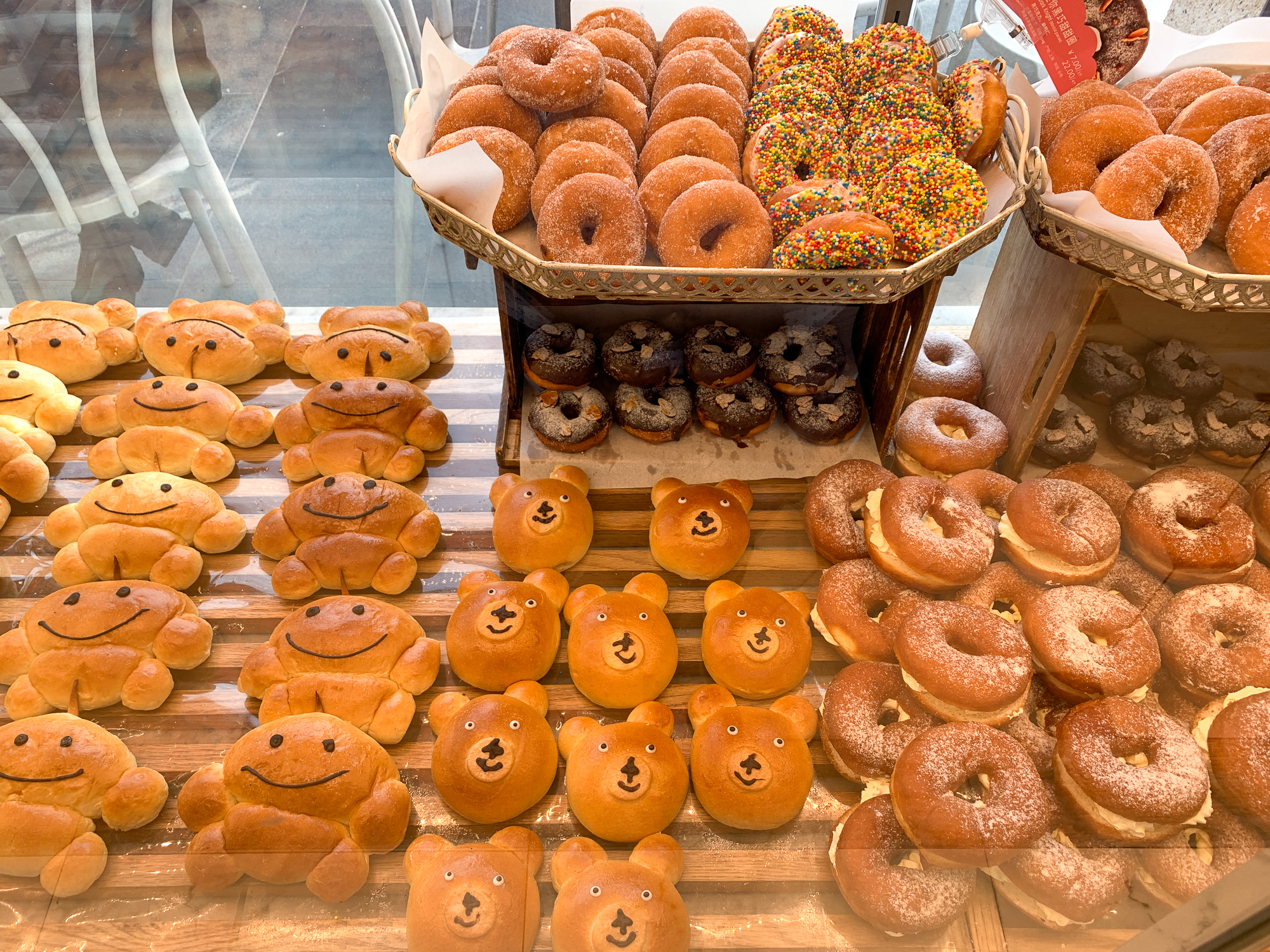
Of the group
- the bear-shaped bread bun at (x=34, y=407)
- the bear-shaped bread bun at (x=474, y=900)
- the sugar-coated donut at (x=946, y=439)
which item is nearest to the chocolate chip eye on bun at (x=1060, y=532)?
the sugar-coated donut at (x=946, y=439)

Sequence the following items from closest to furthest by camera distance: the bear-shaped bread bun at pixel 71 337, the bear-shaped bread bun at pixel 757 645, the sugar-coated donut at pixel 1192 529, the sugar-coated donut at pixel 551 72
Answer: the sugar-coated donut at pixel 1192 529, the bear-shaped bread bun at pixel 757 645, the sugar-coated donut at pixel 551 72, the bear-shaped bread bun at pixel 71 337

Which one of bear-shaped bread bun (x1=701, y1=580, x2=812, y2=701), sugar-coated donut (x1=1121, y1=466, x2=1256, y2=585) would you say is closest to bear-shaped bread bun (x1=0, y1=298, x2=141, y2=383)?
bear-shaped bread bun (x1=701, y1=580, x2=812, y2=701)

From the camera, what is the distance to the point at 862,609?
1875 mm

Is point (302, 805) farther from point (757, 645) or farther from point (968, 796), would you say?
point (968, 796)

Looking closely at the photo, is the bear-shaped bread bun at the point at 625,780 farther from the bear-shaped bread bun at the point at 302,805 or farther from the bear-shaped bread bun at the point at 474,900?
the bear-shaped bread bun at the point at 302,805

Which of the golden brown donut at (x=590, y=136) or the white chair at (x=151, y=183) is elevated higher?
the golden brown donut at (x=590, y=136)

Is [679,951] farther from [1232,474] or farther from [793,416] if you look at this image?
[1232,474]

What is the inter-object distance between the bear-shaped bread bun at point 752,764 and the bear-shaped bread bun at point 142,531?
1.37 meters

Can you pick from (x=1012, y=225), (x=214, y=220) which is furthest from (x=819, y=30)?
(x=214, y=220)

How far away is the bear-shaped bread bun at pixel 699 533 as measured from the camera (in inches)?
81.0

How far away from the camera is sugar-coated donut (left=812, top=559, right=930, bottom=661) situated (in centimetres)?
182

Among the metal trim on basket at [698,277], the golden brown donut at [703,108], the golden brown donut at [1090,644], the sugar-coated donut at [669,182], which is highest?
the golden brown donut at [703,108]

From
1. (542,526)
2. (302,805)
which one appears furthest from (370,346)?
(302,805)

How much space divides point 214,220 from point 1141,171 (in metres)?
3.31
